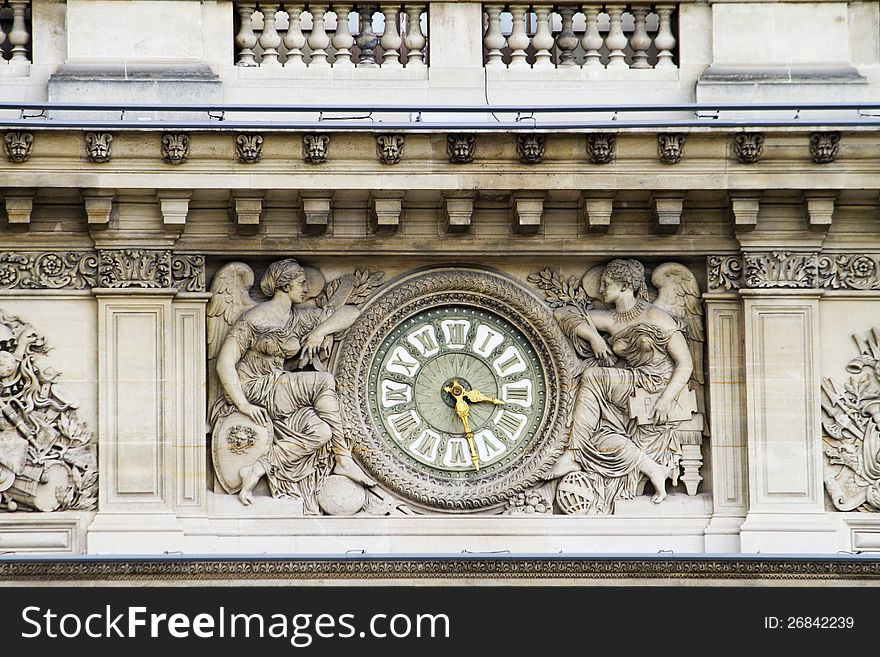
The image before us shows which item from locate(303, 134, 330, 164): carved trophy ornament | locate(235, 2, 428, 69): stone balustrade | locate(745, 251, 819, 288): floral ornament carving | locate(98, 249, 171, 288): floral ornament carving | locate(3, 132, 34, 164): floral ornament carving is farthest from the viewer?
locate(235, 2, 428, 69): stone balustrade

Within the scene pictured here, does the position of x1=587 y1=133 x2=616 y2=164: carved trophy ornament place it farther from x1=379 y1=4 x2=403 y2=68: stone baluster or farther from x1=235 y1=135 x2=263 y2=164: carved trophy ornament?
x1=235 y1=135 x2=263 y2=164: carved trophy ornament

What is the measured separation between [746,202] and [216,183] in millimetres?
3741

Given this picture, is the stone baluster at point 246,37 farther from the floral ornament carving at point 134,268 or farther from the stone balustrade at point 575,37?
the stone balustrade at point 575,37

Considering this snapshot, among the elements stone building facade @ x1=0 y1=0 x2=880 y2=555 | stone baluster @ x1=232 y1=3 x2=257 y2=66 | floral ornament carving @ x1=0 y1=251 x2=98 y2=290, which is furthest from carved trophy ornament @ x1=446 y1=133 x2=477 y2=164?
floral ornament carving @ x1=0 y1=251 x2=98 y2=290

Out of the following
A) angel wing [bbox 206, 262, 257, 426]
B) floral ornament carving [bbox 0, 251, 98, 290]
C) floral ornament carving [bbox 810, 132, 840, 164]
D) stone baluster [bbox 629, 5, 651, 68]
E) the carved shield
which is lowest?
the carved shield

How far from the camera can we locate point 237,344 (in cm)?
1720

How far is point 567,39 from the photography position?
17484mm

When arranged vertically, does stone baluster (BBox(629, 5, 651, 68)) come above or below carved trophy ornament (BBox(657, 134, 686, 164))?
above

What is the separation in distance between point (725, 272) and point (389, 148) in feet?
8.53

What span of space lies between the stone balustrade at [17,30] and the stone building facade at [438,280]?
0.03 meters

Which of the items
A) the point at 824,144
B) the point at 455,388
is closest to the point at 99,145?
the point at 455,388

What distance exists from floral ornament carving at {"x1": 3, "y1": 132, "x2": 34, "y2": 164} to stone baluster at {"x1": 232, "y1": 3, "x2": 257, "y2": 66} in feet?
5.43

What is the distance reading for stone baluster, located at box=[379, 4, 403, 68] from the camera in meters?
17.4

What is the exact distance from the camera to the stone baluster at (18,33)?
17.3 metres
